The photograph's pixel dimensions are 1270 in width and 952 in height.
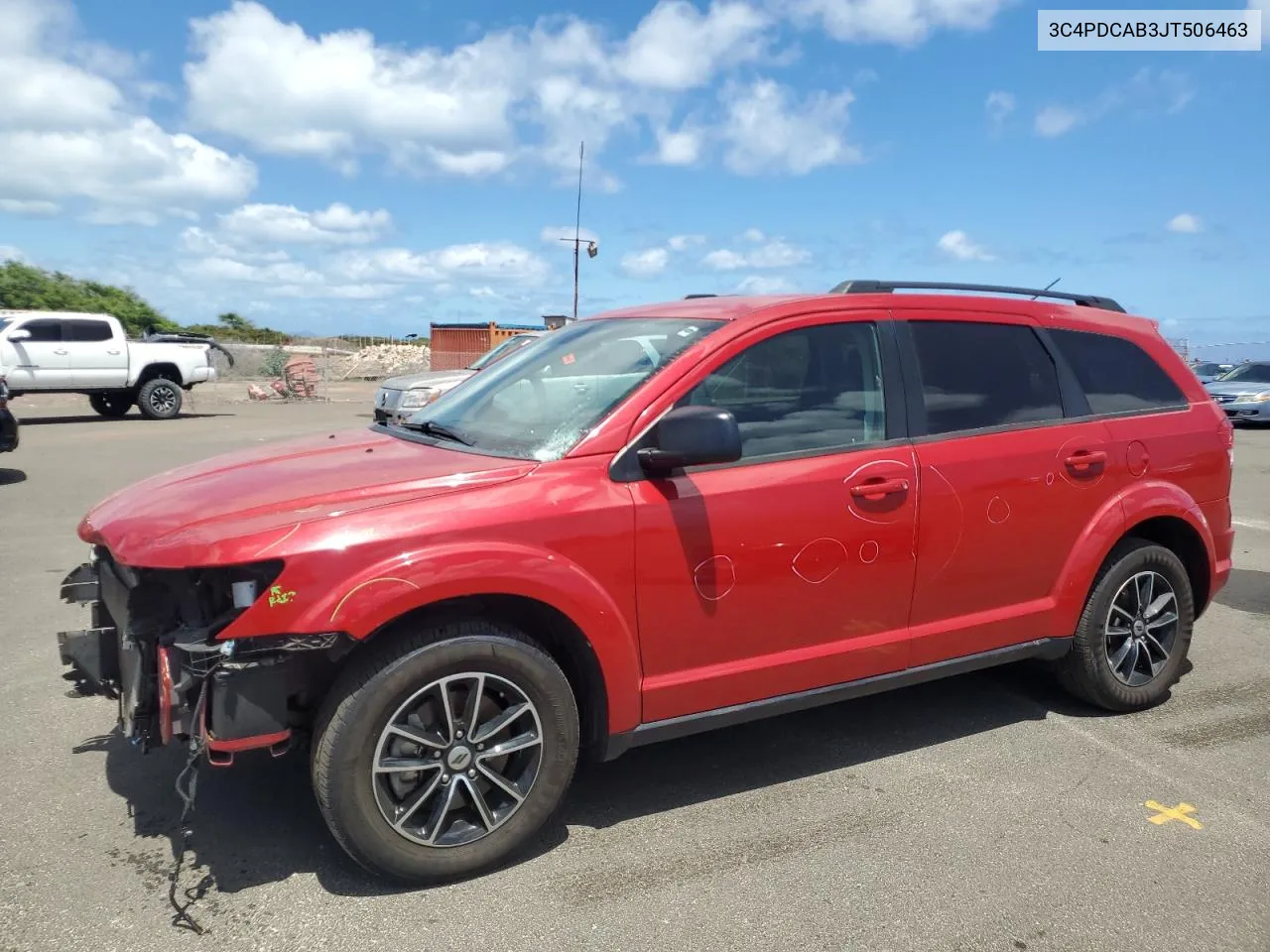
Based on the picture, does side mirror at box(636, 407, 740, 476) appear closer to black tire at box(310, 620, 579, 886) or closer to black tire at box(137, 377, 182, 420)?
black tire at box(310, 620, 579, 886)

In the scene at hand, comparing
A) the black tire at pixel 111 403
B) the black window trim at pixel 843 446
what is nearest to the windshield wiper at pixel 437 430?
the black window trim at pixel 843 446

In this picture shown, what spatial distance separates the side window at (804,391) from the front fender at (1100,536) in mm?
1121

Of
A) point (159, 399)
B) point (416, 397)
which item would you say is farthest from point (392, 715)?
point (159, 399)

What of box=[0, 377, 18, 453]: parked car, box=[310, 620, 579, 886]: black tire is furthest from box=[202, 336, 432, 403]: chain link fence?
box=[310, 620, 579, 886]: black tire

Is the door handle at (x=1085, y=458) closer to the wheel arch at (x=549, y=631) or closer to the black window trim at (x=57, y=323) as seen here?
the wheel arch at (x=549, y=631)

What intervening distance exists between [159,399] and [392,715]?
18.1 m

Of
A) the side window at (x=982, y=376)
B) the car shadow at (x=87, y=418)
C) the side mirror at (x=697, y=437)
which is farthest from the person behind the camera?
the car shadow at (x=87, y=418)

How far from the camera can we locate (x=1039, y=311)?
4398mm

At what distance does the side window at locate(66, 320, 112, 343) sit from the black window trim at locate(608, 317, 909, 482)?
17.6 metres

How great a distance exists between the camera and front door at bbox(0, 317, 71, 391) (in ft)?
56.2

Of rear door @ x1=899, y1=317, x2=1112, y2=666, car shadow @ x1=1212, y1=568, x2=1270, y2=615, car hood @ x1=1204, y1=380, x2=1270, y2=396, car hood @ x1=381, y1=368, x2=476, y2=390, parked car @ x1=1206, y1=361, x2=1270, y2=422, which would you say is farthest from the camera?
car hood @ x1=1204, y1=380, x2=1270, y2=396

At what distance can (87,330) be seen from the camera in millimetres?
17953

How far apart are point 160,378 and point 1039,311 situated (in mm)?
18062

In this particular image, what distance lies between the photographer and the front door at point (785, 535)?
3328 mm
